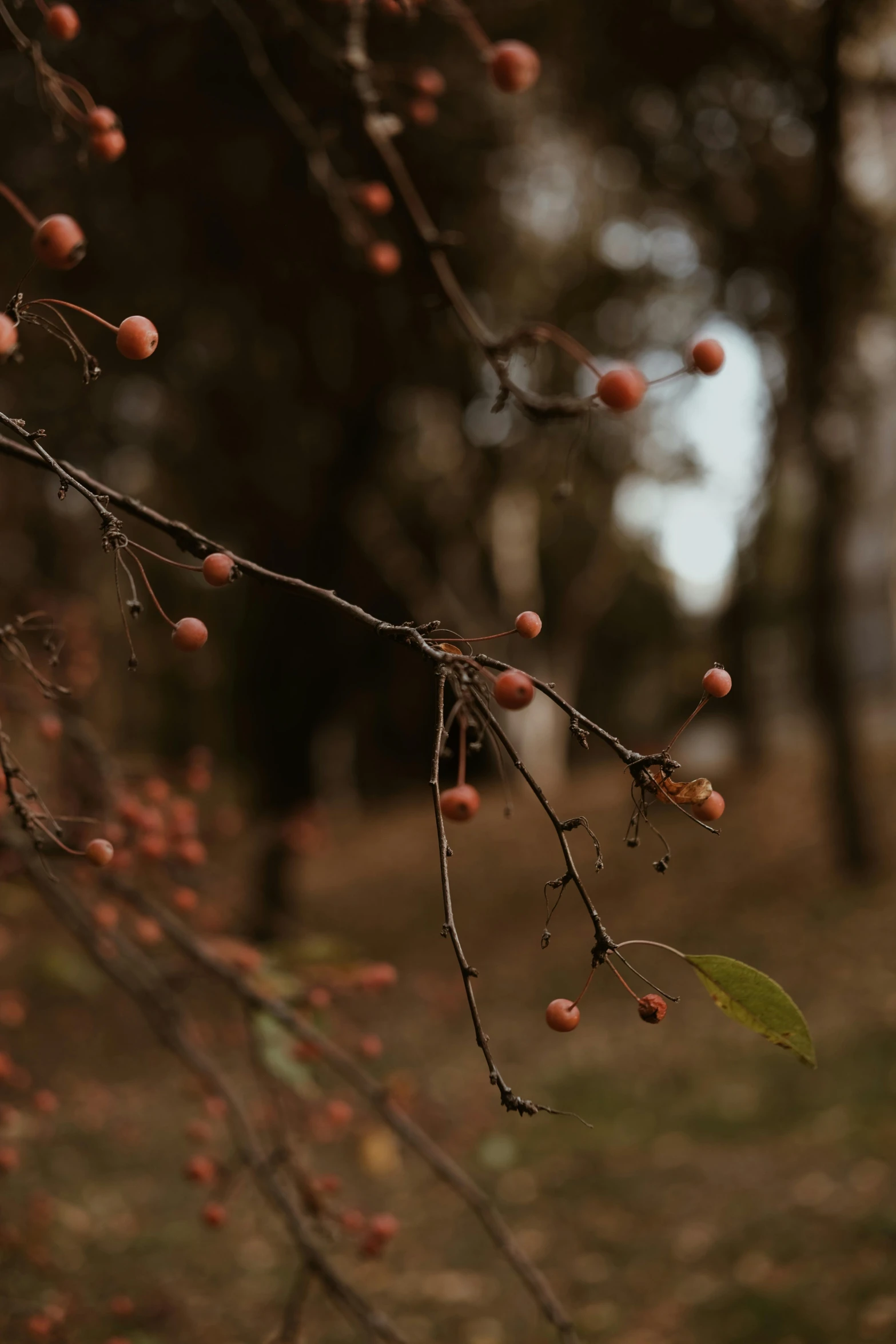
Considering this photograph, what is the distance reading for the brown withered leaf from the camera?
783 mm

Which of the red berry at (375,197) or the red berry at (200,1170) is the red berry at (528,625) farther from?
the red berry at (200,1170)

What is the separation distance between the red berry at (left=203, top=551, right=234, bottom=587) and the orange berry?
174 mm

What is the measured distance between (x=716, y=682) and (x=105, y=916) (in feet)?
5.09

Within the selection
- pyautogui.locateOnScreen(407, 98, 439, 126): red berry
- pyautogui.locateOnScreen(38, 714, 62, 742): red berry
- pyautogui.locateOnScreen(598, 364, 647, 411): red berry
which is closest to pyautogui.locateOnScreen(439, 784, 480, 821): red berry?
pyautogui.locateOnScreen(598, 364, 647, 411): red berry

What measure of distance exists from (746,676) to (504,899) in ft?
10.5

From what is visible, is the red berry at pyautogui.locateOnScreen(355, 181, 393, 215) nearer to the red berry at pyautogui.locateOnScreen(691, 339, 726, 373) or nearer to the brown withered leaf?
the red berry at pyautogui.locateOnScreen(691, 339, 726, 373)

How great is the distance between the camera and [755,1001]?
0.84 m

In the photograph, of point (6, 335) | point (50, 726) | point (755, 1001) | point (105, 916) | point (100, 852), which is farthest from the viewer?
point (105, 916)

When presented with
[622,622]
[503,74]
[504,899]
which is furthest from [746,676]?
[503,74]

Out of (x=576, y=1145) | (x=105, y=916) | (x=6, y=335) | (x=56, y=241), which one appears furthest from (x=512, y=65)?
(x=576, y=1145)

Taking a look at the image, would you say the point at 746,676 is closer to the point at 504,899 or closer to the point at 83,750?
the point at 504,899

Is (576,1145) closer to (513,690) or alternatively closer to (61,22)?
(513,690)

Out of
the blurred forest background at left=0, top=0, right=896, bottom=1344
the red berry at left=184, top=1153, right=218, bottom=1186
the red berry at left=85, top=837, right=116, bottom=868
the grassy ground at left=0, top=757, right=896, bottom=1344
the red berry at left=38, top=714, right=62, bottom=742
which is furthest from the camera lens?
the blurred forest background at left=0, top=0, right=896, bottom=1344

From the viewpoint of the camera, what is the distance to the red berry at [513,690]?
746 mm
